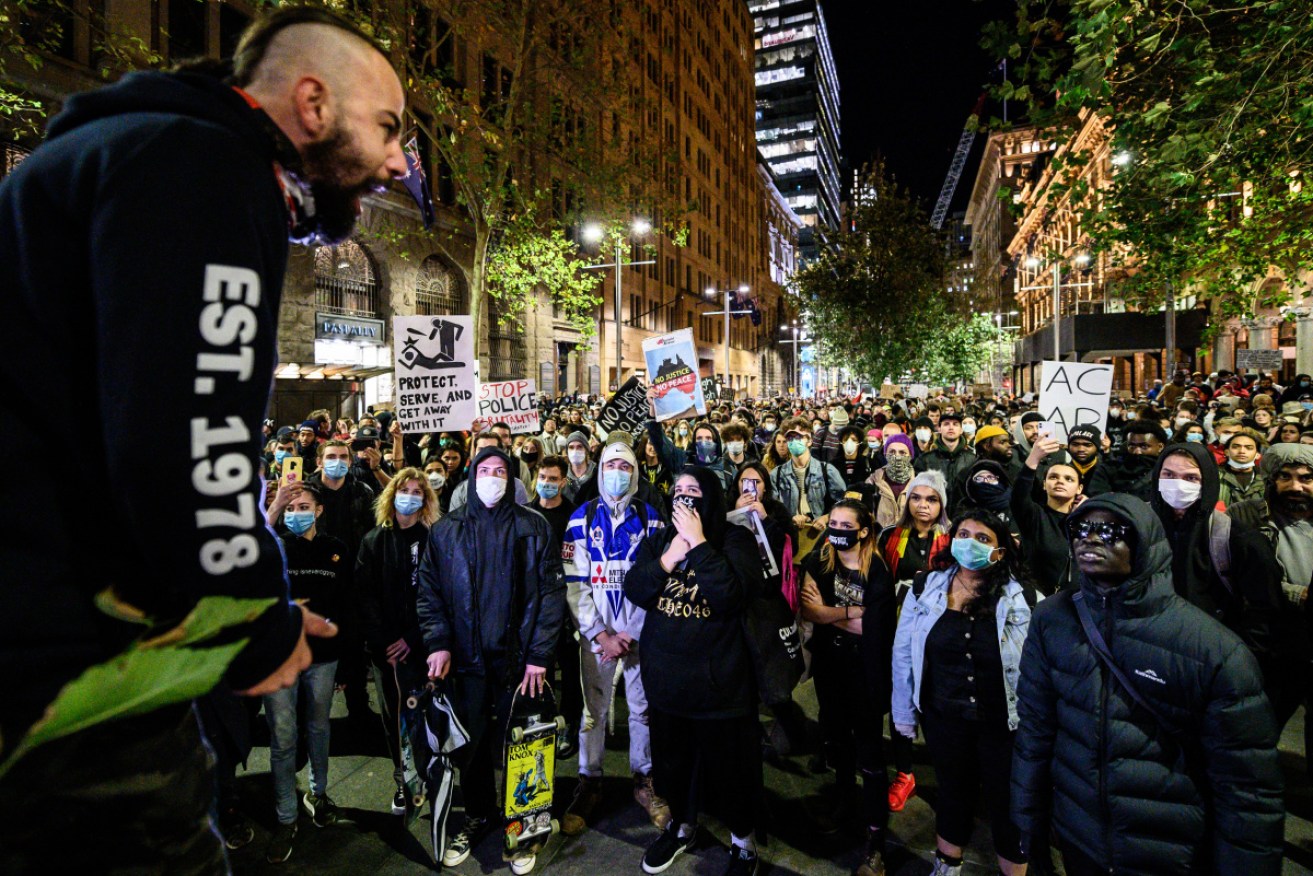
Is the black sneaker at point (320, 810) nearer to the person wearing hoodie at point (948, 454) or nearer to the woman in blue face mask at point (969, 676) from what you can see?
the woman in blue face mask at point (969, 676)

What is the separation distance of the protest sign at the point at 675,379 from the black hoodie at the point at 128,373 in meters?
9.61

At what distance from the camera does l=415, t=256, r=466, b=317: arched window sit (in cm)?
2783

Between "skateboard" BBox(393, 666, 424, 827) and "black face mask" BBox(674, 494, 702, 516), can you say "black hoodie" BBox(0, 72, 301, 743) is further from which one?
"skateboard" BBox(393, 666, 424, 827)

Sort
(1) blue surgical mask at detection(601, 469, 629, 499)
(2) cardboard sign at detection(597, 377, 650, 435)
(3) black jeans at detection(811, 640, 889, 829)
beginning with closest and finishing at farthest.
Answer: (3) black jeans at detection(811, 640, 889, 829) → (1) blue surgical mask at detection(601, 469, 629, 499) → (2) cardboard sign at detection(597, 377, 650, 435)

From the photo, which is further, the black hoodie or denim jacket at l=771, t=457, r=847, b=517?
denim jacket at l=771, t=457, r=847, b=517

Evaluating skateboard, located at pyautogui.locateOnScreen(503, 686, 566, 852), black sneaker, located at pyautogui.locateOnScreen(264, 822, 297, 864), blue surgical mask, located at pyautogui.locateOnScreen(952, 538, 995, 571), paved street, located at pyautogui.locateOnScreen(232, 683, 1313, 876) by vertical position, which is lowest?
paved street, located at pyautogui.locateOnScreen(232, 683, 1313, 876)

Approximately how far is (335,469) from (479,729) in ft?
11.4

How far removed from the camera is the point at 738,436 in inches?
377

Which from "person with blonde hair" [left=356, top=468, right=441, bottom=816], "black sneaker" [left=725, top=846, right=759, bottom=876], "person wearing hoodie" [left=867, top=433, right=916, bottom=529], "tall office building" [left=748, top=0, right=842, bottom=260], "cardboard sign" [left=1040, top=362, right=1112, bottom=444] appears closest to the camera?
"black sneaker" [left=725, top=846, right=759, bottom=876]

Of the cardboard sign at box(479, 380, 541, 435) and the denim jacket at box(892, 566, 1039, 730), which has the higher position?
the cardboard sign at box(479, 380, 541, 435)

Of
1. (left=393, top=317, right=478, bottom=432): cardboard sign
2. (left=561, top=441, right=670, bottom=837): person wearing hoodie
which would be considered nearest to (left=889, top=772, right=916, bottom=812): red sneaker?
(left=561, top=441, right=670, bottom=837): person wearing hoodie

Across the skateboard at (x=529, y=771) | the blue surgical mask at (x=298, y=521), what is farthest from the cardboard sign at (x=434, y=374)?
the skateboard at (x=529, y=771)

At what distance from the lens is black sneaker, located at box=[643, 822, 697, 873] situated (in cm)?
405

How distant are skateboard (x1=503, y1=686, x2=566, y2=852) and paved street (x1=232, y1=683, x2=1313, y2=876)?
0.20 m
